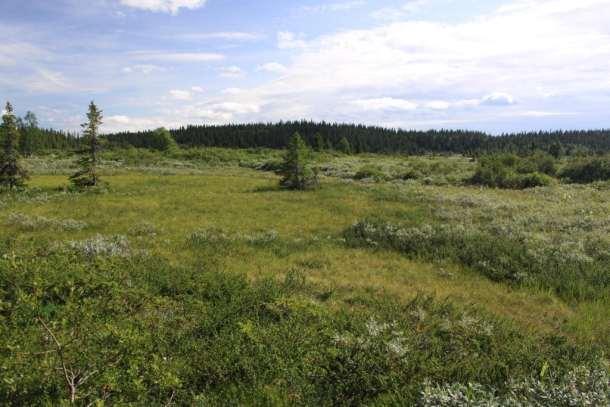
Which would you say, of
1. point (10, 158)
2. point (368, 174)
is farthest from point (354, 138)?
point (10, 158)

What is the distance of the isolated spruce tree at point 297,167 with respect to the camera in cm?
3497

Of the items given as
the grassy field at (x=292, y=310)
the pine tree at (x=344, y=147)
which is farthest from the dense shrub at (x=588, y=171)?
the pine tree at (x=344, y=147)

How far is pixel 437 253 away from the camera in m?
15.7

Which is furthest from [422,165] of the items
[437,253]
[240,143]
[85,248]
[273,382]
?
[240,143]

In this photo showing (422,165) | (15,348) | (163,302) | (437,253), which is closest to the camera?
(15,348)

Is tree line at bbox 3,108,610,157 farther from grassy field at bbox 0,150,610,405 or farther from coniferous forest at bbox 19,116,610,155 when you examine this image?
grassy field at bbox 0,150,610,405

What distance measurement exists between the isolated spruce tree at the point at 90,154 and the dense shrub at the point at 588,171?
146ft

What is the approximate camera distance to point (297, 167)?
115 feet

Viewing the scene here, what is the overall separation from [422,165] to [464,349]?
47456 mm

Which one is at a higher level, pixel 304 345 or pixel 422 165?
pixel 422 165

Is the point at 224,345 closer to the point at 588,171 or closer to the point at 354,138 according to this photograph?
the point at 588,171

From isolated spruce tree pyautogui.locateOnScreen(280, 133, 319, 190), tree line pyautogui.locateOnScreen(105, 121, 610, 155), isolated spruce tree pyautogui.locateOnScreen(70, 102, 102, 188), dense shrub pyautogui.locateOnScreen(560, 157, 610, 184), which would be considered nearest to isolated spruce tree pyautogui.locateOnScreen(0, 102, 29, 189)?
isolated spruce tree pyautogui.locateOnScreen(70, 102, 102, 188)

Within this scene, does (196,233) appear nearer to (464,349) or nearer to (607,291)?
(464,349)

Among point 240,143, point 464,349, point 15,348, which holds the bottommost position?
point 464,349
